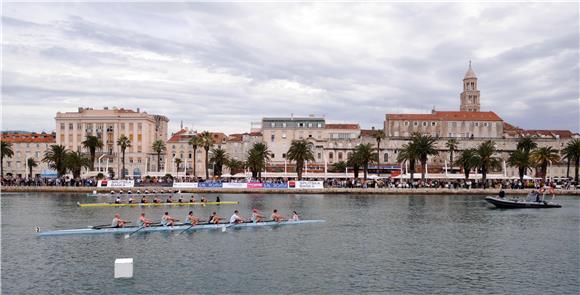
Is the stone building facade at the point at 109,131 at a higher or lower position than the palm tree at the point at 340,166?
higher

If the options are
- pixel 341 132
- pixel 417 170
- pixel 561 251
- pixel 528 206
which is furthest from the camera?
pixel 341 132

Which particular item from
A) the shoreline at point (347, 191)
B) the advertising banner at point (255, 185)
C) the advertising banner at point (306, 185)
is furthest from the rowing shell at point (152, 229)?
the advertising banner at point (255, 185)

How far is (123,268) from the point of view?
29328mm

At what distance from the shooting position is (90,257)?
35.1m

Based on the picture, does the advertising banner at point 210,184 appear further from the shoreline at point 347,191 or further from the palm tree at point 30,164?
the palm tree at point 30,164

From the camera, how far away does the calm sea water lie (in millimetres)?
28578

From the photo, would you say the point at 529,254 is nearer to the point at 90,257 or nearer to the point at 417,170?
the point at 90,257

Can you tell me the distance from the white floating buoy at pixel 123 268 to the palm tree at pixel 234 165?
89.7 m

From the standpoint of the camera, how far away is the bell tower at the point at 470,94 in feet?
539

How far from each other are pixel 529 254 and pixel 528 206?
32.9 meters

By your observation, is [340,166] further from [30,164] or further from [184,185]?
[30,164]

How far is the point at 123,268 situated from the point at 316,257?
12.4m

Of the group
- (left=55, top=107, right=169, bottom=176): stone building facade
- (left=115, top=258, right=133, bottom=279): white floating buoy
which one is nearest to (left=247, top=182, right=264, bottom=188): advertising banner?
(left=55, top=107, right=169, bottom=176): stone building facade

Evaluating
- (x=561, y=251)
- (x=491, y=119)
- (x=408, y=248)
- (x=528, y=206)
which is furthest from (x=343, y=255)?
(x=491, y=119)
